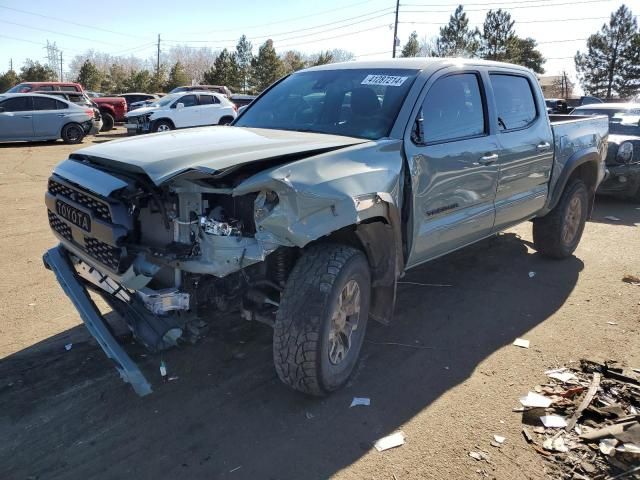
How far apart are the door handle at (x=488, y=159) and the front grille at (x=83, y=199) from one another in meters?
2.76

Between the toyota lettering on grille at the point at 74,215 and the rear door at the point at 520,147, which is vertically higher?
the rear door at the point at 520,147

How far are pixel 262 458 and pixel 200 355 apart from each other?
1.21 meters

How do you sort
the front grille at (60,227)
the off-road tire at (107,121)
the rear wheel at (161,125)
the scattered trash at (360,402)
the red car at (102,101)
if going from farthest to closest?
the off-road tire at (107,121) → the red car at (102,101) → the rear wheel at (161,125) → the front grille at (60,227) → the scattered trash at (360,402)

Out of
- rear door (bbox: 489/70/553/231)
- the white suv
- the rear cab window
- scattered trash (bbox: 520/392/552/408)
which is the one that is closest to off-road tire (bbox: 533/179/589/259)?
rear door (bbox: 489/70/553/231)

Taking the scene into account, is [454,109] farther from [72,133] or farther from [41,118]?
[72,133]

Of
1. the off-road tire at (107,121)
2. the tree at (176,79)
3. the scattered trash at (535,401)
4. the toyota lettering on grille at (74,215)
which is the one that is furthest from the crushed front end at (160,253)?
the tree at (176,79)

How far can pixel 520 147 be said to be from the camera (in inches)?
189

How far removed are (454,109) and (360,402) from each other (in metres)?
2.30

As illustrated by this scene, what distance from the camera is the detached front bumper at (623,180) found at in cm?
934

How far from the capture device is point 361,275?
3.36 meters

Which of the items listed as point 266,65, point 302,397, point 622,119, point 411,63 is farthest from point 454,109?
point 266,65

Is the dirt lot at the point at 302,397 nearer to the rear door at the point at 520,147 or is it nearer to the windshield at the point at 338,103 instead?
the rear door at the point at 520,147

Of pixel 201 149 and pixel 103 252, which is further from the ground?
pixel 201 149

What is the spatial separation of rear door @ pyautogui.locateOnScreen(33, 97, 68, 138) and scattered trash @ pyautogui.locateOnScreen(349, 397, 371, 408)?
1721 centimetres
